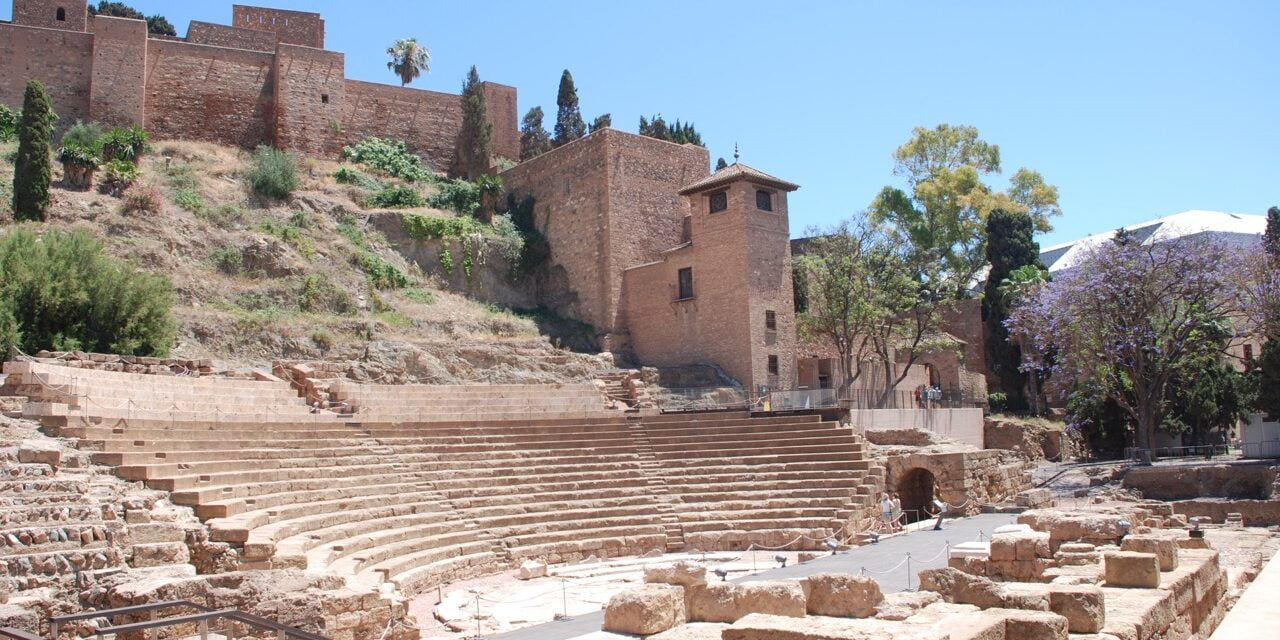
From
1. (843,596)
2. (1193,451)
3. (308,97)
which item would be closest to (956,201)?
(1193,451)

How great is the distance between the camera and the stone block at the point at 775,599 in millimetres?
8109

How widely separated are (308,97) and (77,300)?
19560 millimetres

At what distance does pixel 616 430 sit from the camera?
2181 cm

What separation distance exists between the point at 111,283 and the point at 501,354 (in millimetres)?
10938

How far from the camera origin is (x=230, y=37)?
124 feet

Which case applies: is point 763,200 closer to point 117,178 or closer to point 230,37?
point 117,178

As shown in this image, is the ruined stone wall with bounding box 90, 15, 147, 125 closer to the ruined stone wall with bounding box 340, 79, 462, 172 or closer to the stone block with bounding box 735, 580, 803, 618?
the ruined stone wall with bounding box 340, 79, 462, 172

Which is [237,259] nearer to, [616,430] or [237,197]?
[237,197]

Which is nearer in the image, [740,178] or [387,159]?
[740,178]

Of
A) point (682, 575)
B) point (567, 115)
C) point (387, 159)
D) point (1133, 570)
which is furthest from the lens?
point (567, 115)

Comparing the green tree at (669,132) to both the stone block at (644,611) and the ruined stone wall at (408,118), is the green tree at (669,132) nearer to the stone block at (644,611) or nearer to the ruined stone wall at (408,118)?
the ruined stone wall at (408,118)

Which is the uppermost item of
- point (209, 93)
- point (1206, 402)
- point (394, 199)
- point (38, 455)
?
point (209, 93)

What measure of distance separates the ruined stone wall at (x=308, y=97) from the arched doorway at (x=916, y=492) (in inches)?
982

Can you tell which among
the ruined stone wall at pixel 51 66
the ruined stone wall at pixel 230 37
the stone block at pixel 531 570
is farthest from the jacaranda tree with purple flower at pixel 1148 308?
the ruined stone wall at pixel 51 66
